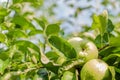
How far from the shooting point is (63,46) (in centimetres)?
134

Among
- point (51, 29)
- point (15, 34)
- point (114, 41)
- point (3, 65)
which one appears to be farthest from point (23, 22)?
point (114, 41)

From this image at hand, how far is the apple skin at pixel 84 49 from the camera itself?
4.25ft

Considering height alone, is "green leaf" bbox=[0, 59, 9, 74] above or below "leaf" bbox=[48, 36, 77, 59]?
below

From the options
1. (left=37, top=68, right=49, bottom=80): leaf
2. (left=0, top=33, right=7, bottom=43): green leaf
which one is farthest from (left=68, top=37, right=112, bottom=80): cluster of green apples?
(left=0, top=33, right=7, bottom=43): green leaf

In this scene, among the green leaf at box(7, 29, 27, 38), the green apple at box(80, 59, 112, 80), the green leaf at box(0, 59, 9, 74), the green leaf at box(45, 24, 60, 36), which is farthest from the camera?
the green leaf at box(7, 29, 27, 38)

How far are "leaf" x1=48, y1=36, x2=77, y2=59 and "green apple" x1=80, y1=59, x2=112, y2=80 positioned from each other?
3.3 inches

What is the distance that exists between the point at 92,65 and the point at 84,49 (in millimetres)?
92

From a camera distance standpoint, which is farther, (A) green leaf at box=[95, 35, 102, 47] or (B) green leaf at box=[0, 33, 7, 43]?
(B) green leaf at box=[0, 33, 7, 43]

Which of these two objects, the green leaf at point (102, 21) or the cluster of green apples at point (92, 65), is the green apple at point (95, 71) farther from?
the green leaf at point (102, 21)

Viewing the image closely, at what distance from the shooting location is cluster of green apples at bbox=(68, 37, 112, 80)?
124 centimetres

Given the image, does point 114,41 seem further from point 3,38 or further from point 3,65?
point 3,38

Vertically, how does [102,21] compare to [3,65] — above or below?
above

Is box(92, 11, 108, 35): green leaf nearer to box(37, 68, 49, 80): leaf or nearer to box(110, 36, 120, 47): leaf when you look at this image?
box(110, 36, 120, 47): leaf

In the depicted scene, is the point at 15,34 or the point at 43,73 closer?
the point at 43,73
